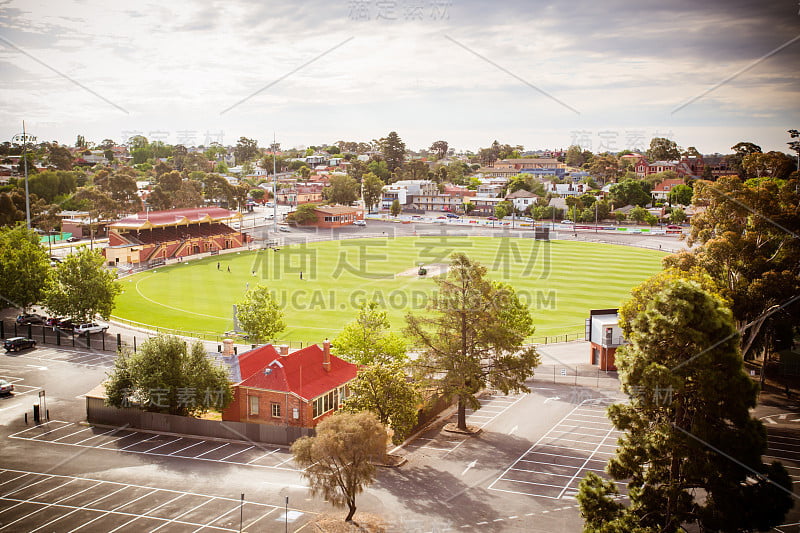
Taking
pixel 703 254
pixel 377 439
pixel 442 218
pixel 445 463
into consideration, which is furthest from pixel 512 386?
pixel 442 218

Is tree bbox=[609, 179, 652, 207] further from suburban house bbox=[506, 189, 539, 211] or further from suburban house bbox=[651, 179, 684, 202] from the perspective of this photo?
suburban house bbox=[506, 189, 539, 211]

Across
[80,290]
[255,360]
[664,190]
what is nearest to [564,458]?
[255,360]

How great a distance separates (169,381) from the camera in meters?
33.8

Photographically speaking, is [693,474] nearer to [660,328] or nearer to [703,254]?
[660,328]

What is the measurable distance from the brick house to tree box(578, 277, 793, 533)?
17089 mm

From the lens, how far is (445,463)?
29.8 m

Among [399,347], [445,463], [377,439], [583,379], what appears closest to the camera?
[377,439]

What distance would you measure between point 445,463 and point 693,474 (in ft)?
43.2

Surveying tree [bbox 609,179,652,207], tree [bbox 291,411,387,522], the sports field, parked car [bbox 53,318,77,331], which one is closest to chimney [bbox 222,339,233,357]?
the sports field

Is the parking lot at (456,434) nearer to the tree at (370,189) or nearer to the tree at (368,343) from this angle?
the tree at (368,343)

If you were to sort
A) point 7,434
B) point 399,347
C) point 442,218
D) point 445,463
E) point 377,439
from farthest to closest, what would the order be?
point 442,218 → point 399,347 → point 7,434 → point 445,463 → point 377,439

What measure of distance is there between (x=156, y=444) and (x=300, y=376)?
7878mm

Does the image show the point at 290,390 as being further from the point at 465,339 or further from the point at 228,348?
the point at 465,339

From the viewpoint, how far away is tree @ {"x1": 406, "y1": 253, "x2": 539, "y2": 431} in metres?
32.8
